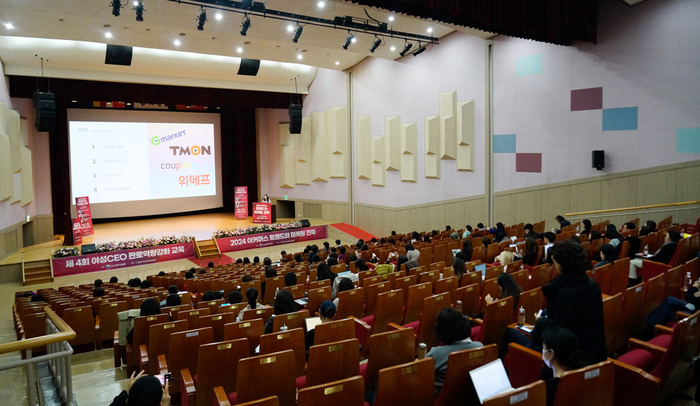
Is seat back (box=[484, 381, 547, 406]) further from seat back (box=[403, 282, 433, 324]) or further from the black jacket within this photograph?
seat back (box=[403, 282, 433, 324])

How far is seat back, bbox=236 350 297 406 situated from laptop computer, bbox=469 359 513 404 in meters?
1.18

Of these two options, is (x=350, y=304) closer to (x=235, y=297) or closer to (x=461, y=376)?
(x=235, y=297)

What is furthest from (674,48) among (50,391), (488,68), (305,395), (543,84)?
(50,391)

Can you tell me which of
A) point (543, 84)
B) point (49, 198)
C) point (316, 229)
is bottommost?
point (316, 229)

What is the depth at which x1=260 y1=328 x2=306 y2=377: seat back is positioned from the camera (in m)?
3.71

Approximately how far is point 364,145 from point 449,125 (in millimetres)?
4203

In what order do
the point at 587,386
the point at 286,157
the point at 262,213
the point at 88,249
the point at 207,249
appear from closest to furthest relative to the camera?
the point at 587,386 → the point at 88,249 → the point at 207,249 → the point at 262,213 → the point at 286,157

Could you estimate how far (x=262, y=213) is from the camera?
67.4ft

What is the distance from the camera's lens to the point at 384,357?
3479 mm

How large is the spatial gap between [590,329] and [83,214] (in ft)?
59.0

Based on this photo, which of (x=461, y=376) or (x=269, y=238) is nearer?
(x=461, y=376)

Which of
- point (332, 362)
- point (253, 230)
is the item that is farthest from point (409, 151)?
point (332, 362)

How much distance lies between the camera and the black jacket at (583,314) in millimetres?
3180

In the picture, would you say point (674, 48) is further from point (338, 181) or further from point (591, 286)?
point (338, 181)
